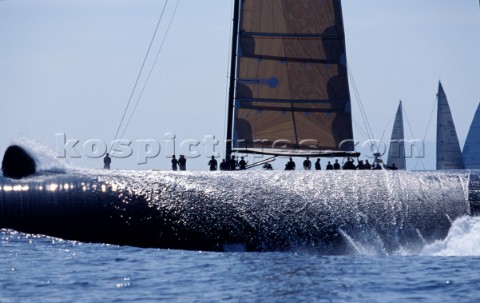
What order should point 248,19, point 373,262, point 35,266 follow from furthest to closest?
point 248,19 → point 373,262 → point 35,266

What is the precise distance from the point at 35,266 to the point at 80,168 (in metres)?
11.2

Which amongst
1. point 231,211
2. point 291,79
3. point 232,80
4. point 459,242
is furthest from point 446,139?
point 231,211

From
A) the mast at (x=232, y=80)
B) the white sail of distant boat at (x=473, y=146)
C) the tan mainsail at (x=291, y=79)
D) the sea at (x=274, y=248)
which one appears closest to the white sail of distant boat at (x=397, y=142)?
the white sail of distant boat at (x=473, y=146)

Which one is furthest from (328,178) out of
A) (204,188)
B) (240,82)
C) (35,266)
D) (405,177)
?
(240,82)

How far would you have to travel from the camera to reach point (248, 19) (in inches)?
2365

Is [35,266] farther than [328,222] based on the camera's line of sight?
No

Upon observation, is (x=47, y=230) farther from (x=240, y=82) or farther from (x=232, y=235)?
(x=240, y=82)

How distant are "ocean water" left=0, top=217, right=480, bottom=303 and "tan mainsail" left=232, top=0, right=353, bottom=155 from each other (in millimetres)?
29213

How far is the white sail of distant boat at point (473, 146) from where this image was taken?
10512 centimetres

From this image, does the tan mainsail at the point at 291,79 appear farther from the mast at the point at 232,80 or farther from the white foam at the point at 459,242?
the white foam at the point at 459,242

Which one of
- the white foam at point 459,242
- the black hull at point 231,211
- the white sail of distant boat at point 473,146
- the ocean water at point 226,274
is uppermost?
the white sail of distant boat at point 473,146

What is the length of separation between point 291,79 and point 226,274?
35978mm

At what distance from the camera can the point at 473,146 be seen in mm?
105375

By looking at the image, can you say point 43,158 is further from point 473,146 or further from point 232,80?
point 473,146
